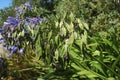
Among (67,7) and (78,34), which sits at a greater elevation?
(67,7)

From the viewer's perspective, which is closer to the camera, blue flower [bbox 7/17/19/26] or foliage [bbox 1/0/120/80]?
foliage [bbox 1/0/120/80]

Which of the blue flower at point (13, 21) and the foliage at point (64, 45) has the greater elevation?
the blue flower at point (13, 21)

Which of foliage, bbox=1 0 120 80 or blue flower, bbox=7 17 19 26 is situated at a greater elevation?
blue flower, bbox=7 17 19 26

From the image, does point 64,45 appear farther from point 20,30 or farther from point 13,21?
point 13,21

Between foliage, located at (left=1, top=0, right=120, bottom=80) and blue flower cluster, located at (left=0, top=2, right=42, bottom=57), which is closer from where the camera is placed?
foliage, located at (left=1, top=0, right=120, bottom=80)

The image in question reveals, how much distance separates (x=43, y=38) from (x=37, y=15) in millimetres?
569

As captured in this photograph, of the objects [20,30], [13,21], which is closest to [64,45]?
[20,30]

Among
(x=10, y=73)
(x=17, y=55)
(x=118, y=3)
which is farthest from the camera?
(x=118, y=3)

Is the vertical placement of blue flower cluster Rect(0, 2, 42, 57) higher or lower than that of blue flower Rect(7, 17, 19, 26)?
lower

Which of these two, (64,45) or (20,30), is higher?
(20,30)

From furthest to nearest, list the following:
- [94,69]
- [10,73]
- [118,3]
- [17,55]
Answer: [118,3]
[17,55]
[10,73]
[94,69]

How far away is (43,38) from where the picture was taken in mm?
4941

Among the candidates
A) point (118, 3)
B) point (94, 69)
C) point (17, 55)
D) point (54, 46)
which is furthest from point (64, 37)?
point (118, 3)

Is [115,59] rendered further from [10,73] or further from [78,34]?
[10,73]
